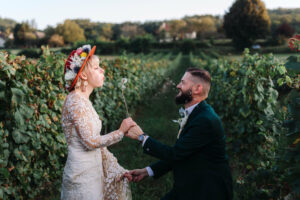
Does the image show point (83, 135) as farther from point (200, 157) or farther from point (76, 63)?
point (200, 157)

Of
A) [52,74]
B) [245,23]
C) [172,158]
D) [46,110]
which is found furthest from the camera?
[245,23]

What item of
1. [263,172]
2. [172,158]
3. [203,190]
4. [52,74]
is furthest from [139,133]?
[52,74]

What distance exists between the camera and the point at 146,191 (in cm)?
454

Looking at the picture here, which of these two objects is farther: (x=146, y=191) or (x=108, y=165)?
(x=146, y=191)

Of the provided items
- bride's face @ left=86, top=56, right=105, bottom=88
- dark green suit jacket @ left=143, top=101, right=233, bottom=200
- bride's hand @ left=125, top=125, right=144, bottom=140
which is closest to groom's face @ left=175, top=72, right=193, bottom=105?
dark green suit jacket @ left=143, top=101, right=233, bottom=200

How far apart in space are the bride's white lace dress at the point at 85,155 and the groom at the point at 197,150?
14.1 inches

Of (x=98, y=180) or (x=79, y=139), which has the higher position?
(x=79, y=139)

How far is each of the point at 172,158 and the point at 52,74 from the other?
10.7 ft

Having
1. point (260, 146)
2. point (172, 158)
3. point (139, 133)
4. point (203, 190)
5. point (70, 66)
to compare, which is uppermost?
point (70, 66)

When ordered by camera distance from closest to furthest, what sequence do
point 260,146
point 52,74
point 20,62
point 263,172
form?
point 263,172
point 20,62
point 52,74
point 260,146

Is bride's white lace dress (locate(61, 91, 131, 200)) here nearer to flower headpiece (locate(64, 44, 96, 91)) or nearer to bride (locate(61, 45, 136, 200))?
bride (locate(61, 45, 136, 200))

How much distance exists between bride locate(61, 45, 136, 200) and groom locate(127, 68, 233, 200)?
0.37m

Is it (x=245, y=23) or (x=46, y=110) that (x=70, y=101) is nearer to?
(x=46, y=110)

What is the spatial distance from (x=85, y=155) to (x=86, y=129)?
0.29m
